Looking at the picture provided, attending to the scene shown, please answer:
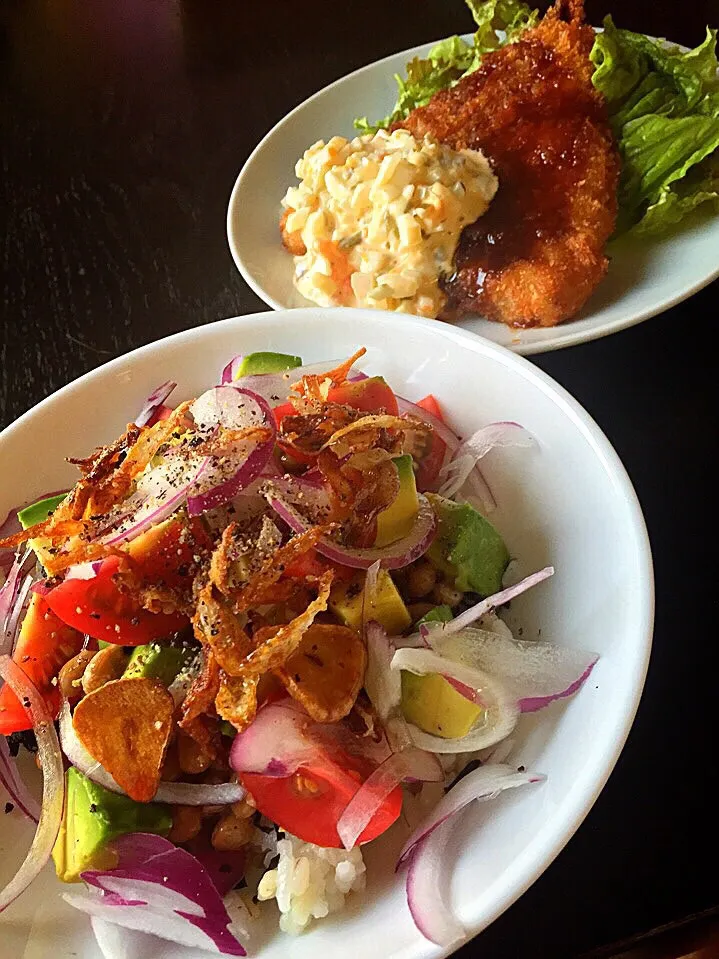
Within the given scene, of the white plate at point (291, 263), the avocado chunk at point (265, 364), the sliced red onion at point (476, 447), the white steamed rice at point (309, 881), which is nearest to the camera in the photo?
the white steamed rice at point (309, 881)

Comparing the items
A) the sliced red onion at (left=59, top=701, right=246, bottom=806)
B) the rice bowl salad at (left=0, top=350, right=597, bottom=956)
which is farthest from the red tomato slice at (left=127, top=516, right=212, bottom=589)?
the sliced red onion at (left=59, top=701, right=246, bottom=806)

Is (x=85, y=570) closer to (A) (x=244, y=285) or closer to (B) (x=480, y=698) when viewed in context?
(B) (x=480, y=698)

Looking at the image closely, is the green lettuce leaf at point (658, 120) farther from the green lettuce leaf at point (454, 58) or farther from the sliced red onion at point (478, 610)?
the sliced red onion at point (478, 610)

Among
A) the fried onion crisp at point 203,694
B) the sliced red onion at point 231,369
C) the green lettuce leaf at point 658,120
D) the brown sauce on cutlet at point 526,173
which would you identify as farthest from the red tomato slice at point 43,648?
the green lettuce leaf at point 658,120

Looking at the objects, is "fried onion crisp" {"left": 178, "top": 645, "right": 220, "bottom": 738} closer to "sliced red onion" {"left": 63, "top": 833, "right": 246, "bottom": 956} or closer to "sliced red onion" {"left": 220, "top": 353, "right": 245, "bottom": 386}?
"sliced red onion" {"left": 63, "top": 833, "right": 246, "bottom": 956}

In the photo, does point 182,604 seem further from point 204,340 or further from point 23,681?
point 204,340

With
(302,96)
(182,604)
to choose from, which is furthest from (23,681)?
(302,96)

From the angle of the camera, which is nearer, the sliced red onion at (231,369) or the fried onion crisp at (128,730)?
the fried onion crisp at (128,730)

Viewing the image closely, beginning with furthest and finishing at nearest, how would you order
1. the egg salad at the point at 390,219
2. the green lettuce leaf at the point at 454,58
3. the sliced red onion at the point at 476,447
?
the green lettuce leaf at the point at 454,58 → the egg salad at the point at 390,219 → the sliced red onion at the point at 476,447

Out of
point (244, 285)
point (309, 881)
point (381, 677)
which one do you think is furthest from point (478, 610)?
point (244, 285)
